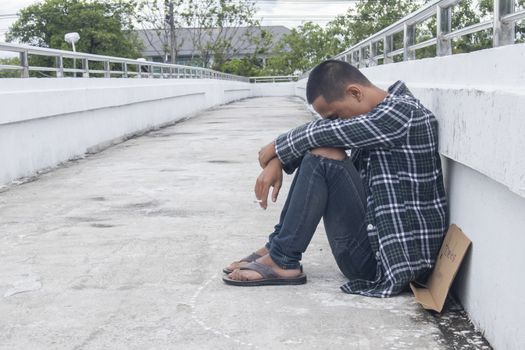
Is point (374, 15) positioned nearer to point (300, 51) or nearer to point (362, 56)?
point (300, 51)

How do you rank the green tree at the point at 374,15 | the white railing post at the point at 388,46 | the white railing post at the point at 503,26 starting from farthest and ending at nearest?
the green tree at the point at 374,15
the white railing post at the point at 388,46
the white railing post at the point at 503,26

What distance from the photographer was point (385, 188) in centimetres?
308

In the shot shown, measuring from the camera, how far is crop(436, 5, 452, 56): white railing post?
4.29 meters

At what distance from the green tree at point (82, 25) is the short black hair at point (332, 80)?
166 feet

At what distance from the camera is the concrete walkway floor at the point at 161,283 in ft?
9.16

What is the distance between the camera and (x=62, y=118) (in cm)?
830

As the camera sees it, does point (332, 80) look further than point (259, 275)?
No

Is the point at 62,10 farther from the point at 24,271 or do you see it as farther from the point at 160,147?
the point at 24,271

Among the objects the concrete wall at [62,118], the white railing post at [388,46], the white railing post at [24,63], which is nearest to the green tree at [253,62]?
the concrete wall at [62,118]

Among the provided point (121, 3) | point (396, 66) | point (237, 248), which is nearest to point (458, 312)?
point (237, 248)

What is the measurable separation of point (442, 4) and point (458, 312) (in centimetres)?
189

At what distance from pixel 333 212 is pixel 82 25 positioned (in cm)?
5315

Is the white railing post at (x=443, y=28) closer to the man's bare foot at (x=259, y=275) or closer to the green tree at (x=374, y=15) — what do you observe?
the man's bare foot at (x=259, y=275)

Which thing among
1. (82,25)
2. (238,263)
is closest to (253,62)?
(82,25)
